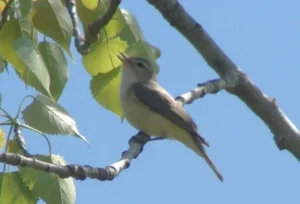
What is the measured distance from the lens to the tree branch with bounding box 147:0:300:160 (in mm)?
3299

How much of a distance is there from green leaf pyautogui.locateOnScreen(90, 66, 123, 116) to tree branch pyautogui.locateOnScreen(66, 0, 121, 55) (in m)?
0.13

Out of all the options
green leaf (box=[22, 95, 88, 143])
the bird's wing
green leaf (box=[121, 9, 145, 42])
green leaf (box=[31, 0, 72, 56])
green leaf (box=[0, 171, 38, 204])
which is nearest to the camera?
green leaf (box=[22, 95, 88, 143])

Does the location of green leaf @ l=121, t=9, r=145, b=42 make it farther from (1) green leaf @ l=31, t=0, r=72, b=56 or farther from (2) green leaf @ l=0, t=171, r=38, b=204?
(2) green leaf @ l=0, t=171, r=38, b=204

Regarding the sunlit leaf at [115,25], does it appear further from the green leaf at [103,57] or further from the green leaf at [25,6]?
the green leaf at [25,6]

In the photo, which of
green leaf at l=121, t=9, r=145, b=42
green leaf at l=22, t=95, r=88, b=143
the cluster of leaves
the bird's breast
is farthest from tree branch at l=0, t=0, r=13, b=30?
the bird's breast

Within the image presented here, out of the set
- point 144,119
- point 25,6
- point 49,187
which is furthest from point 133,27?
point 144,119

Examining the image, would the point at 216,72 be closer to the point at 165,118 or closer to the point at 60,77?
the point at 60,77

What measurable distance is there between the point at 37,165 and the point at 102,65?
0.87m

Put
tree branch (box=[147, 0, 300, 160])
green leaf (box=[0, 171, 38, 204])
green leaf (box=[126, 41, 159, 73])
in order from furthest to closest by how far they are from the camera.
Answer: tree branch (box=[147, 0, 300, 160])
green leaf (box=[126, 41, 159, 73])
green leaf (box=[0, 171, 38, 204])

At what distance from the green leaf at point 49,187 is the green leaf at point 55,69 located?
0.33 m

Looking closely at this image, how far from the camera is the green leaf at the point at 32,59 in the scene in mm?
2443

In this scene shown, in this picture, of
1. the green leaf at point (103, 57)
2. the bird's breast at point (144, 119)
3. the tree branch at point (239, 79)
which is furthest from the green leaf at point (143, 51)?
the bird's breast at point (144, 119)

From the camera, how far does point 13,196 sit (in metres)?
2.74

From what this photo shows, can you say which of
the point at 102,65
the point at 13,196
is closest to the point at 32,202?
the point at 13,196
